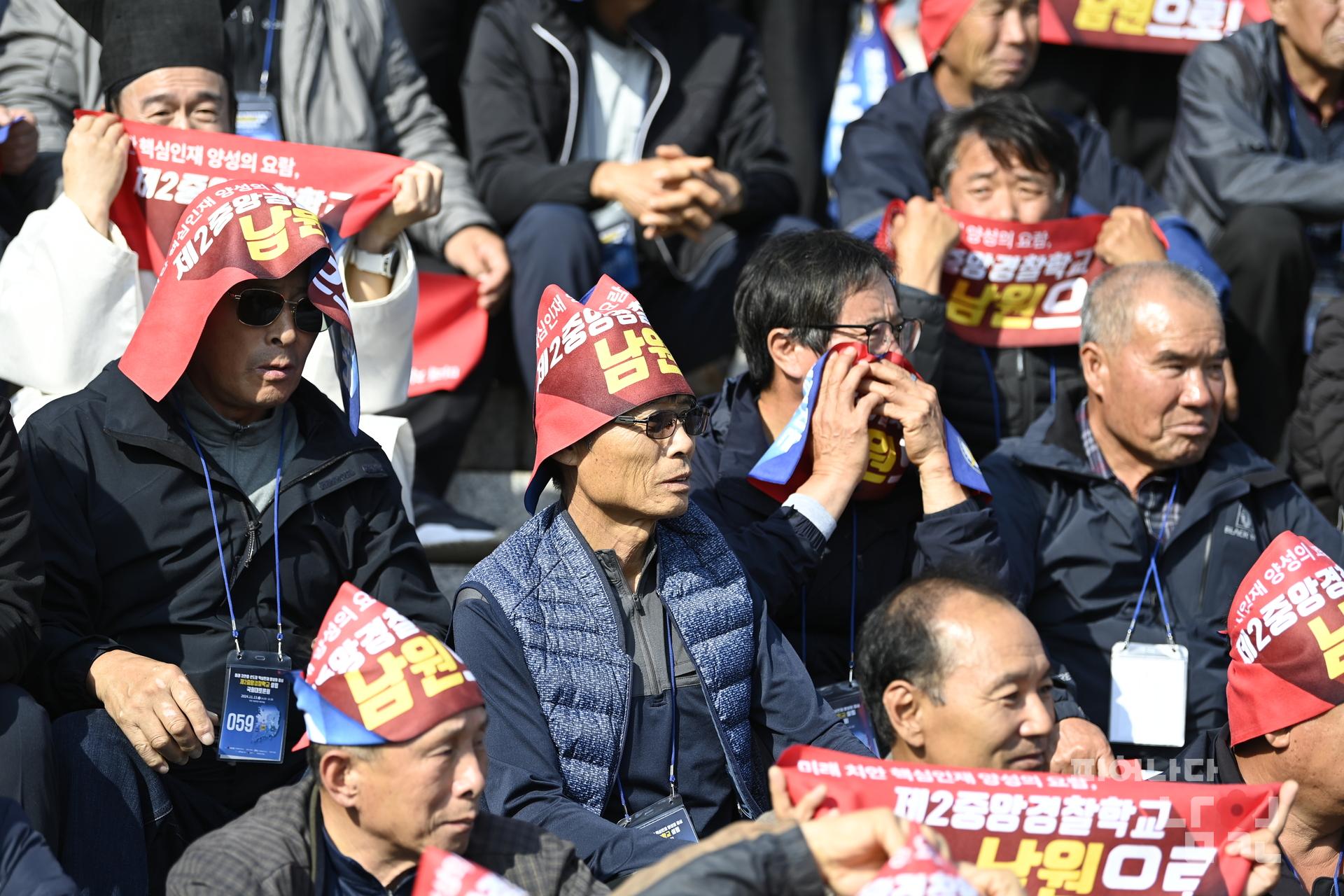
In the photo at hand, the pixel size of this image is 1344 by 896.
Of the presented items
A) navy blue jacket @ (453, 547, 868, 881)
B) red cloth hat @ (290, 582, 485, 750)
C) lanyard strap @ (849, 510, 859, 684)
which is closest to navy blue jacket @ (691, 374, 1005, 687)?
lanyard strap @ (849, 510, 859, 684)

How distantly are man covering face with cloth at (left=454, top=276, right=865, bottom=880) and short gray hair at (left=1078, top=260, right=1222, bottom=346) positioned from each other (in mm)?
1833

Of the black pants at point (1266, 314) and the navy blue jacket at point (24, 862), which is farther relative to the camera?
the black pants at point (1266, 314)

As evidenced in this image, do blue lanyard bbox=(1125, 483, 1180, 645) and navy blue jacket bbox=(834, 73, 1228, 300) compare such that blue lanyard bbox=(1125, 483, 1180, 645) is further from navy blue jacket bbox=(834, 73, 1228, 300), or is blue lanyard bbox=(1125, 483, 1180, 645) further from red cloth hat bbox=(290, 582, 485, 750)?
red cloth hat bbox=(290, 582, 485, 750)

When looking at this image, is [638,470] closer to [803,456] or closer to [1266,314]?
[803,456]

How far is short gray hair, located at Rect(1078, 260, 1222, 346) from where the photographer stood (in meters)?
5.58

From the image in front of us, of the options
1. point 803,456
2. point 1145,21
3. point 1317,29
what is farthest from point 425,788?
point 1145,21

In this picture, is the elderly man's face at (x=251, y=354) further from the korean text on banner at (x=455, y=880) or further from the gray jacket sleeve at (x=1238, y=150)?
the gray jacket sleeve at (x=1238, y=150)

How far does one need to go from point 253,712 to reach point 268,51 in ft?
10.3

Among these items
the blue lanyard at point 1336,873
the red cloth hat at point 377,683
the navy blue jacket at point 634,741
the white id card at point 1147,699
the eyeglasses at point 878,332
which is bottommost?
the white id card at point 1147,699

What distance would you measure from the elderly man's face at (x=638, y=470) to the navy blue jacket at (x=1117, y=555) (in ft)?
4.85

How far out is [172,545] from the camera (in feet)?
13.9

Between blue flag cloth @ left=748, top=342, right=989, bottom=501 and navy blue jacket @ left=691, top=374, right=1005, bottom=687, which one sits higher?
blue flag cloth @ left=748, top=342, right=989, bottom=501

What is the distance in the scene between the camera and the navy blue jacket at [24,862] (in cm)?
322

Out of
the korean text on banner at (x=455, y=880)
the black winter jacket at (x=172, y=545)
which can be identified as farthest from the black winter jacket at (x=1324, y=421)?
the korean text on banner at (x=455, y=880)
